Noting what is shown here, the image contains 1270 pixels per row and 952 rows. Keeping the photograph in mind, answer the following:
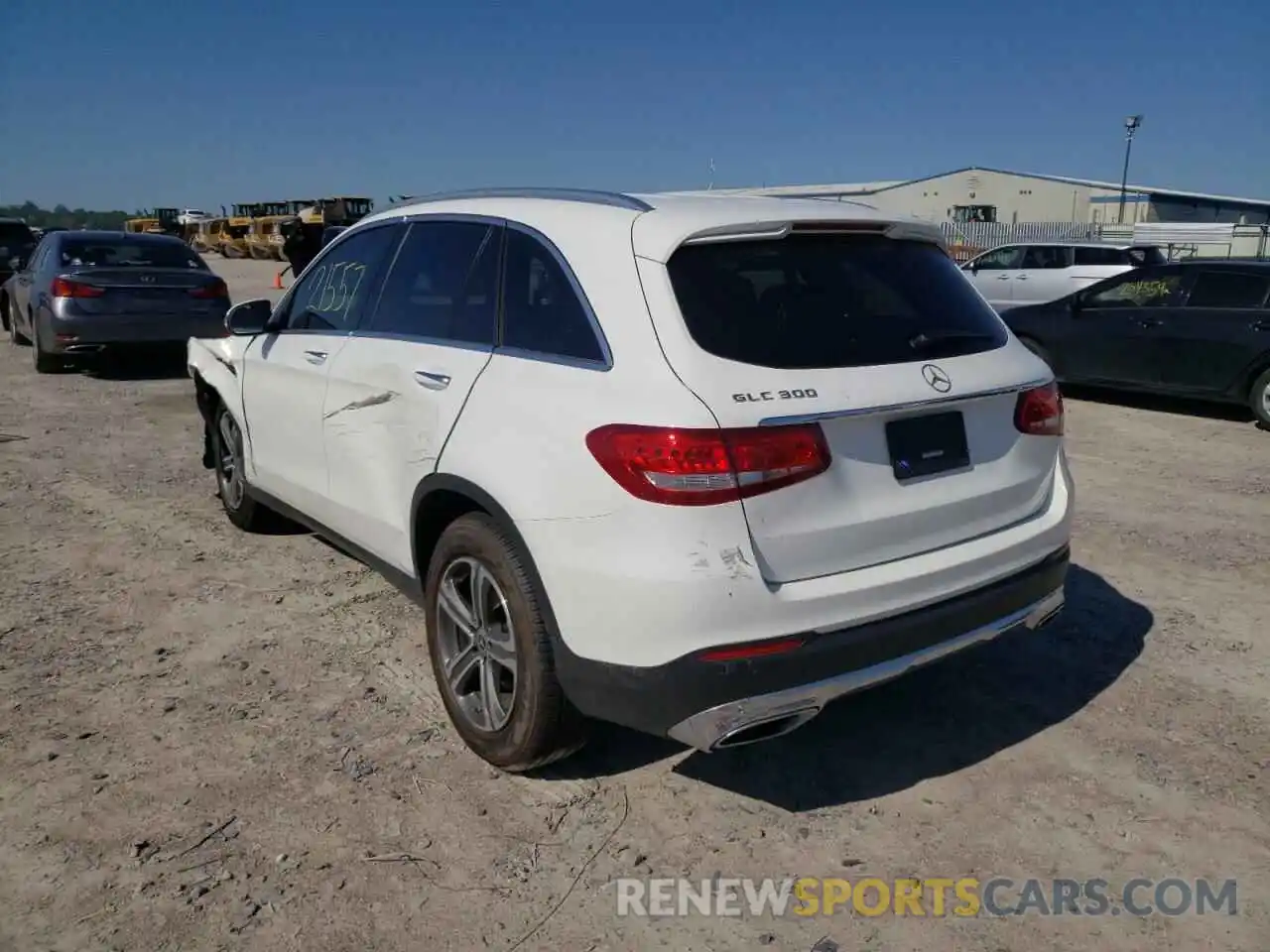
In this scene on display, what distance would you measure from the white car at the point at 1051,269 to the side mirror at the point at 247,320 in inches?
551

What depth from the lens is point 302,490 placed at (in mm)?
4391

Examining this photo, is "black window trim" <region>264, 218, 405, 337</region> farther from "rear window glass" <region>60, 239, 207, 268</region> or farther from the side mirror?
"rear window glass" <region>60, 239, 207, 268</region>

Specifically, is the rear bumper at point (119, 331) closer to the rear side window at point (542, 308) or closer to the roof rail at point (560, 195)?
the roof rail at point (560, 195)

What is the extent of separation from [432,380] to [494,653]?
3.05ft

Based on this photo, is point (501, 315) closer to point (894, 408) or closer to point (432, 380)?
point (432, 380)

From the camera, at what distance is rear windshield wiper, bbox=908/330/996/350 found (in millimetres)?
2955

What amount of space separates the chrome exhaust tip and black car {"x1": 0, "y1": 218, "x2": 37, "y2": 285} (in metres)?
22.1

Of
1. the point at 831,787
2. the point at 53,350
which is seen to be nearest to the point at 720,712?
the point at 831,787

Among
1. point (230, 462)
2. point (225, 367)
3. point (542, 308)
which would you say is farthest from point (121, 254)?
point (542, 308)

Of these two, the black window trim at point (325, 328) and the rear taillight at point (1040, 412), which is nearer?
the rear taillight at point (1040, 412)

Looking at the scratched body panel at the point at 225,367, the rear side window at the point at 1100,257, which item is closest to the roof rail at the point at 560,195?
the scratched body panel at the point at 225,367

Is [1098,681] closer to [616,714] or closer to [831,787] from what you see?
[831,787]

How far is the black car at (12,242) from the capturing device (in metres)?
20.2

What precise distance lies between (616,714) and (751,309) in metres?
1.17
